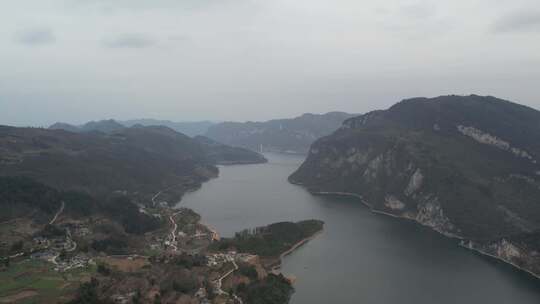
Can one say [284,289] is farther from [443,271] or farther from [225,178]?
[225,178]

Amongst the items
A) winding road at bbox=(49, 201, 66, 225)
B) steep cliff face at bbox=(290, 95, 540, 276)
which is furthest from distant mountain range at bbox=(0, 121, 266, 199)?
steep cliff face at bbox=(290, 95, 540, 276)

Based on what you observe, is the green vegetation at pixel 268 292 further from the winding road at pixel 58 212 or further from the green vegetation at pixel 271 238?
the winding road at pixel 58 212

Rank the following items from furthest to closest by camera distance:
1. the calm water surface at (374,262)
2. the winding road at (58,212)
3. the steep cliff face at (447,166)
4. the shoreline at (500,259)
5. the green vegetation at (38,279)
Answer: the steep cliff face at (447,166)
the winding road at (58,212)
the shoreline at (500,259)
the calm water surface at (374,262)
the green vegetation at (38,279)

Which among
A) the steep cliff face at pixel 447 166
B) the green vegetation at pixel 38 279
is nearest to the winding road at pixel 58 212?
the green vegetation at pixel 38 279

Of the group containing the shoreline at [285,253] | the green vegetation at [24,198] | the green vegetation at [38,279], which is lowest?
the shoreline at [285,253]

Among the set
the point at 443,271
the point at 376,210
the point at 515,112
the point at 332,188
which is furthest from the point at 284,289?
the point at 515,112
